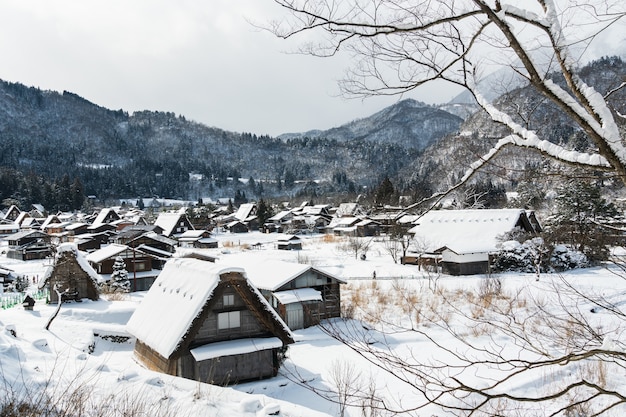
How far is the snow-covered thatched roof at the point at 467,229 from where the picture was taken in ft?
114

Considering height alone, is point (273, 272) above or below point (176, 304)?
below

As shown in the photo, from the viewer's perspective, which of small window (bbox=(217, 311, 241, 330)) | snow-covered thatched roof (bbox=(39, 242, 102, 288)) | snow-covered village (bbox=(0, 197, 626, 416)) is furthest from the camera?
snow-covered thatched roof (bbox=(39, 242, 102, 288))

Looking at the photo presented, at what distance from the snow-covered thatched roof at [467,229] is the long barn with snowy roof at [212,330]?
71.3ft

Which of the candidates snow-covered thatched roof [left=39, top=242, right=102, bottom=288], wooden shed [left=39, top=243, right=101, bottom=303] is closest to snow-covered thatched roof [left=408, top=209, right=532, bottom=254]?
snow-covered thatched roof [left=39, top=242, right=102, bottom=288]

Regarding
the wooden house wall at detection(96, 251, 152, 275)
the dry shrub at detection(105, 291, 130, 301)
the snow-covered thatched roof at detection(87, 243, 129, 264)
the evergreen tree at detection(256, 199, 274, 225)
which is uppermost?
the evergreen tree at detection(256, 199, 274, 225)

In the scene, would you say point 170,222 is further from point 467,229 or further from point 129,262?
point 467,229

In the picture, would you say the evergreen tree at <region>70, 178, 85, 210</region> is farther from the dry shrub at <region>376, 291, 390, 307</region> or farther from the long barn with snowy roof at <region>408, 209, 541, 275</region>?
the dry shrub at <region>376, 291, 390, 307</region>

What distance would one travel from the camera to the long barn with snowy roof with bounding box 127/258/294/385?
13.6m

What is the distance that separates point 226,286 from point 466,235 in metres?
27.0

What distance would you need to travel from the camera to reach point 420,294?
25625 mm

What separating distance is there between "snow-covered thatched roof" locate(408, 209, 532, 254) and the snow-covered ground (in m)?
3.24

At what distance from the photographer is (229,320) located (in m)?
14.8

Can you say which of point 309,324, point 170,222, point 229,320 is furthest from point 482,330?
point 170,222

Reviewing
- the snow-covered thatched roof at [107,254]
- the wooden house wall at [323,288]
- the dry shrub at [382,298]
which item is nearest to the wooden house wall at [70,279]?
the snow-covered thatched roof at [107,254]
